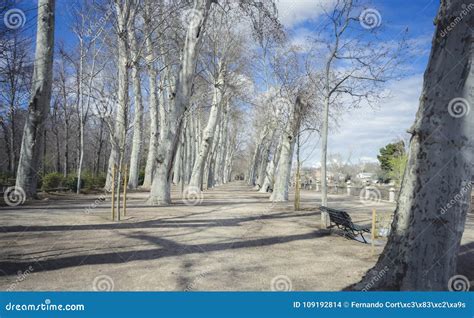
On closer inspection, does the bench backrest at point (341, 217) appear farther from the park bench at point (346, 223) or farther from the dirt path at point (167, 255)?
the dirt path at point (167, 255)

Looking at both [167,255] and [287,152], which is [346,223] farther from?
[287,152]

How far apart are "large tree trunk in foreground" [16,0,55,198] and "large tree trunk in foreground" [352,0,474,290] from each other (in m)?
13.2

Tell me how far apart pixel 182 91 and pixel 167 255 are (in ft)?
27.6

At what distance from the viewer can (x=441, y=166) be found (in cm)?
399

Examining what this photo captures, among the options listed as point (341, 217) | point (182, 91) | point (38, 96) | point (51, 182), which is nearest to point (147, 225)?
point (341, 217)

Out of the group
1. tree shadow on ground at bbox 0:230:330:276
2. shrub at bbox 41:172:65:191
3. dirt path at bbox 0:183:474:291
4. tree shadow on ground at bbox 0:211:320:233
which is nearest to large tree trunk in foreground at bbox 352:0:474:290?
dirt path at bbox 0:183:474:291

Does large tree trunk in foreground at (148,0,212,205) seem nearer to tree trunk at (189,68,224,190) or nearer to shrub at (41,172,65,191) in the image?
tree trunk at (189,68,224,190)

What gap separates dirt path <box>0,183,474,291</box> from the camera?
4.78 metres

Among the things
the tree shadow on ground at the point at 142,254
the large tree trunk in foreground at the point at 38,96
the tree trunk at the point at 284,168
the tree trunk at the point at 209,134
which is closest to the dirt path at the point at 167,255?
the tree shadow on ground at the point at 142,254

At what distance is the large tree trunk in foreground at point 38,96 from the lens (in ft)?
41.0

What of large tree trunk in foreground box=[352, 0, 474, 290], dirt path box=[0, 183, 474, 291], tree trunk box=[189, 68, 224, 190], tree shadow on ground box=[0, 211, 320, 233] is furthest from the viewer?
tree trunk box=[189, 68, 224, 190]

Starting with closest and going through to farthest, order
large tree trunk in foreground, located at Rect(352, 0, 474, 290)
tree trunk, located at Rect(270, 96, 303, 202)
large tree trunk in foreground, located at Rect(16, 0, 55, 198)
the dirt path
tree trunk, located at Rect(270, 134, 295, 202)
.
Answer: large tree trunk in foreground, located at Rect(352, 0, 474, 290) → the dirt path → large tree trunk in foreground, located at Rect(16, 0, 55, 198) → tree trunk, located at Rect(270, 96, 303, 202) → tree trunk, located at Rect(270, 134, 295, 202)

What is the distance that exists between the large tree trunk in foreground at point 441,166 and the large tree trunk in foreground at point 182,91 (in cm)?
1022

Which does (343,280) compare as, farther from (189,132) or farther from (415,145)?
(189,132)
